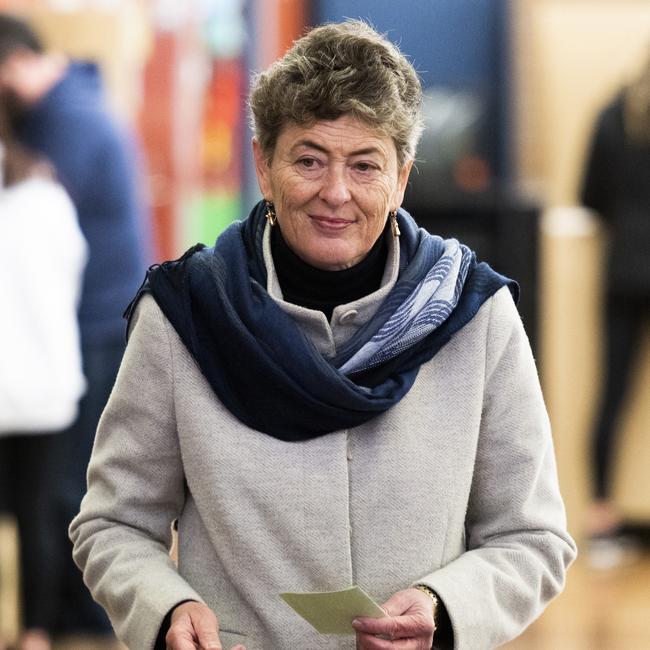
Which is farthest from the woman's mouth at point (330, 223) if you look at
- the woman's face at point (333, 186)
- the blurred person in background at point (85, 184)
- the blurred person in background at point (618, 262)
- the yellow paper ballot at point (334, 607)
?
the blurred person in background at point (618, 262)

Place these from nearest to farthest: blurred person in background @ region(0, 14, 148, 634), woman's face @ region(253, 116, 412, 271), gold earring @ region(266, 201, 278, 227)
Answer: woman's face @ region(253, 116, 412, 271)
gold earring @ region(266, 201, 278, 227)
blurred person in background @ region(0, 14, 148, 634)

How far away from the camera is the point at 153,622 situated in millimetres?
1956

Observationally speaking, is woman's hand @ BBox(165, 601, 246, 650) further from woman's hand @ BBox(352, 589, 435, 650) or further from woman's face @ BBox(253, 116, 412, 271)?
woman's face @ BBox(253, 116, 412, 271)

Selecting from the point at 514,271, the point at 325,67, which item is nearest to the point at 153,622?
the point at 325,67

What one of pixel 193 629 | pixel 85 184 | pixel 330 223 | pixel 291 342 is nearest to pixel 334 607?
pixel 193 629

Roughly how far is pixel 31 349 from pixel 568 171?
448 cm

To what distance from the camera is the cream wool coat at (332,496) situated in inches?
77.4

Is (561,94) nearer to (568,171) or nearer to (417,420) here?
(568,171)

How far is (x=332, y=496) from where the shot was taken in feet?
6.46

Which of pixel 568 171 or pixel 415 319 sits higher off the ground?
pixel 415 319

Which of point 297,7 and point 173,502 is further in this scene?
point 297,7

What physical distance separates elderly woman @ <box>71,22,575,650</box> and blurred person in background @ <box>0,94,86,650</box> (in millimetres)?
1990

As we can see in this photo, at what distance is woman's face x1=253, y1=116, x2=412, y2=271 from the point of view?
1.94 m

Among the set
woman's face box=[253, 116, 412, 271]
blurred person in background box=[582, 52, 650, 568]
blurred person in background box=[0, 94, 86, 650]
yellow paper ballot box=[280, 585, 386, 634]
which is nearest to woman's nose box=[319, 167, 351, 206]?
woman's face box=[253, 116, 412, 271]
